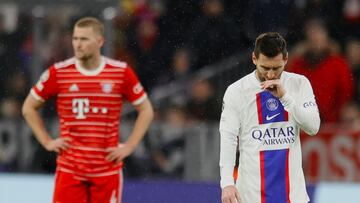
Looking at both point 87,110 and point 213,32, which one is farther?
point 213,32

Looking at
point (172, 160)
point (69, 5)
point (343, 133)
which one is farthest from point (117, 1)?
point (343, 133)

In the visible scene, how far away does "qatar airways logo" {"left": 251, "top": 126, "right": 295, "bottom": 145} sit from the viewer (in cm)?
652

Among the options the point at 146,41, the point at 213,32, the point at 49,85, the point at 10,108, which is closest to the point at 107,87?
the point at 49,85

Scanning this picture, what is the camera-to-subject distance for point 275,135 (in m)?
6.52

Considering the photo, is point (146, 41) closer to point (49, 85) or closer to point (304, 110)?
point (49, 85)

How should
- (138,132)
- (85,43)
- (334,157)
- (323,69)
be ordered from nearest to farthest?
(85,43) < (138,132) < (323,69) < (334,157)

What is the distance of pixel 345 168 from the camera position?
10.4 meters

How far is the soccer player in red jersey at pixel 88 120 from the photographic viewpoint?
26.1 ft

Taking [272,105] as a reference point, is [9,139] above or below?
above

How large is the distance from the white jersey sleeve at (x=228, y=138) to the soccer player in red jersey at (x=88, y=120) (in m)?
1.61

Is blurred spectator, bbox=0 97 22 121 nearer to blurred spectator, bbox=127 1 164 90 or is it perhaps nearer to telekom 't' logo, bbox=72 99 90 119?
blurred spectator, bbox=127 1 164 90

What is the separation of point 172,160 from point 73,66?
2.89 meters

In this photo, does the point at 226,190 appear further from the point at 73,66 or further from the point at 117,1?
the point at 117,1

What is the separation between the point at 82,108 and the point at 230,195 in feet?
6.28
